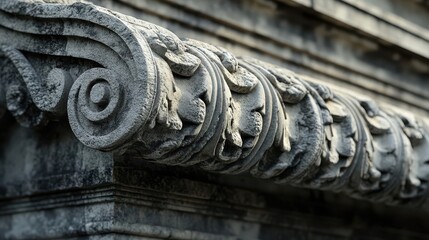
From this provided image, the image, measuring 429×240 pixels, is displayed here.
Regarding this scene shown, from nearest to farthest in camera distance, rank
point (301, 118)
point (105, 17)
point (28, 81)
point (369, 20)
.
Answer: point (105, 17), point (28, 81), point (301, 118), point (369, 20)

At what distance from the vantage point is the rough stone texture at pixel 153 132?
2.89m

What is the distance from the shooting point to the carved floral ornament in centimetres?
286

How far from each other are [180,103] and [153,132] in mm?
137

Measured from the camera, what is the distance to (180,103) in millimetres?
2967

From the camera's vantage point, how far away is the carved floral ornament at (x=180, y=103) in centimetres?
286

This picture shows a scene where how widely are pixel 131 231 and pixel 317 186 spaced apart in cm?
88

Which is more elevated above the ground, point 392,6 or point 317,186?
Answer: point 392,6

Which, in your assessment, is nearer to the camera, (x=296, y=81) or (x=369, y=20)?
(x=296, y=81)

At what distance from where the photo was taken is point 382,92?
5.00 m

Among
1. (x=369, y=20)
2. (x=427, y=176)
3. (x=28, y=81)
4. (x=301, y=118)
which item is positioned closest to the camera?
(x=28, y=81)

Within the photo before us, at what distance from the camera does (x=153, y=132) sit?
2.90 meters

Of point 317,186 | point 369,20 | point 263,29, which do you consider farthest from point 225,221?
point 369,20

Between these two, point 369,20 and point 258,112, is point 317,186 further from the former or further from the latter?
point 369,20

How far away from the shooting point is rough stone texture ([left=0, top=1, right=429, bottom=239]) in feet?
9.49
